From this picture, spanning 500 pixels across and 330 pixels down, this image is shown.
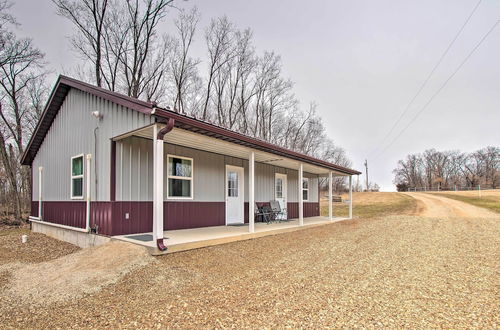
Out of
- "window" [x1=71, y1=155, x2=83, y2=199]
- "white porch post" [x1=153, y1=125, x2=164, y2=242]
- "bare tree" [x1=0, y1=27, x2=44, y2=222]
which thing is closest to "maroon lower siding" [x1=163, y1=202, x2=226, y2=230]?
"white porch post" [x1=153, y1=125, x2=164, y2=242]

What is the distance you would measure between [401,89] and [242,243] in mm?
16617

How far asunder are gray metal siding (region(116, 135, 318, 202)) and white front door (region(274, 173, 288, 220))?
238mm

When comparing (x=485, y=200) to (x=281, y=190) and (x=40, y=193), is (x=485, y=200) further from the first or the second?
(x=40, y=193)

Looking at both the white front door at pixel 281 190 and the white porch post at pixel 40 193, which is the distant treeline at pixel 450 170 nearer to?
the white front door at pixel 281 190

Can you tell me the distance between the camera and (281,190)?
12023mm

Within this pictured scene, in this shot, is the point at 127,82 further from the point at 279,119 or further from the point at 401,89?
the point at 401,89

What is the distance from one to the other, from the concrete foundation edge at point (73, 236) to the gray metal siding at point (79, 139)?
2.87ft

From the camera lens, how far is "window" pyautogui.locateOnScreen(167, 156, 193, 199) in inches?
289

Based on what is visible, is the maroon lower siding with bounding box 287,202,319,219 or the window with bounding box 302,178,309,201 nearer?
the maroon lower siding with bounding box 287,202,319,219

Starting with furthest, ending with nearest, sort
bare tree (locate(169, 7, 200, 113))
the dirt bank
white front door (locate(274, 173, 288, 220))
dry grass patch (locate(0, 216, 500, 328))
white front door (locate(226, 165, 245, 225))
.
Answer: bare tree (locate(169, 7, 200, 113))
the dirt bank
white front door (locate(274, 173, 288, 220))
white front door (locate(226, 165, 245, 225))
dry grass patch (locate(0, 216, 500, 328))

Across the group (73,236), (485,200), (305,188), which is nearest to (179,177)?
(73,236)

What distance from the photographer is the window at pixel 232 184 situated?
9344mm

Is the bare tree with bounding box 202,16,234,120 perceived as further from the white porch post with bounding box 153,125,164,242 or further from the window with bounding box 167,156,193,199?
the white porch post with bounding box 153,125,164,242

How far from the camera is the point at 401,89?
18125mm
